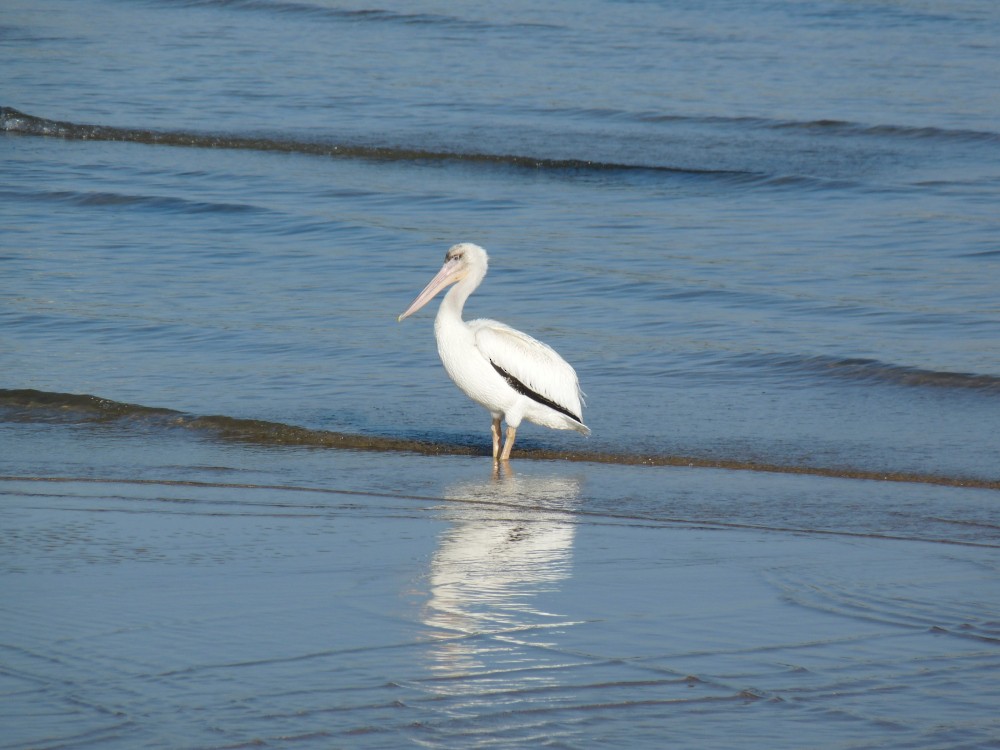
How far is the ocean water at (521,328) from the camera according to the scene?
3.99 meters

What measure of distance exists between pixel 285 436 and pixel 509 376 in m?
1.23

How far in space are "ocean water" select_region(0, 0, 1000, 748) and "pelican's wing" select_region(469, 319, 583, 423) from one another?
333 mm

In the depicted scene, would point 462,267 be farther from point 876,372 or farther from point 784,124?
point 784,124

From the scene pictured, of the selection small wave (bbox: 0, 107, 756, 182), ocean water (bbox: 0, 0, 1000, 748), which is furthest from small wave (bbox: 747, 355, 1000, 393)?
small wave (bbox: 0, 107, 756, 182)

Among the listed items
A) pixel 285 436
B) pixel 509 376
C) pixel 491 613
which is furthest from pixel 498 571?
pixel 285 436

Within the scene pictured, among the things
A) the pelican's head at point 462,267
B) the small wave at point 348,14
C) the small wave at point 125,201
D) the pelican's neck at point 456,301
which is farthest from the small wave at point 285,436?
the small wave at point 348,14

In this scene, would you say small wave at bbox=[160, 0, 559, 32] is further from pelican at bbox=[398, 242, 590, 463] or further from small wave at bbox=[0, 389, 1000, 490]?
pelican at bbox=[398, 242, 590, 463]

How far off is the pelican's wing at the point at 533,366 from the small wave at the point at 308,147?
8191mm

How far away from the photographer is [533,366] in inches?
289

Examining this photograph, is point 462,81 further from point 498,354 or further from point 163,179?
point 498,354

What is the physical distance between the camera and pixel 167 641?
4055 millimetres

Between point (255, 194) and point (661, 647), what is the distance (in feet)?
36.1

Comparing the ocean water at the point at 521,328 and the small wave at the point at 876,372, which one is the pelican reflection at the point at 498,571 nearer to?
the ocean water at the point at 521,328

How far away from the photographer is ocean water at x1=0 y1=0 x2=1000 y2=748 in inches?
157
